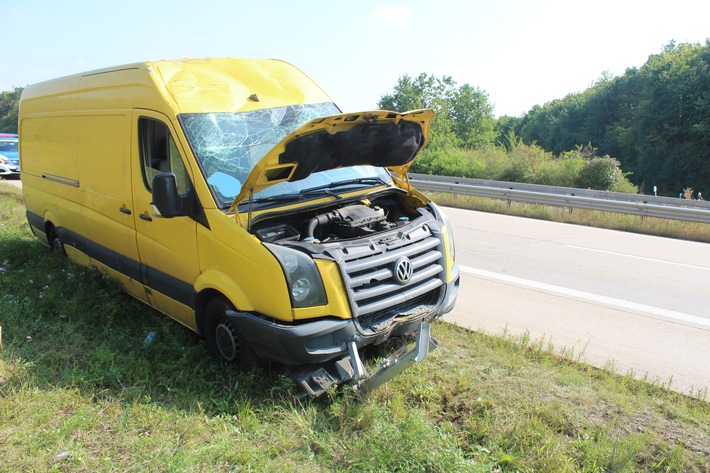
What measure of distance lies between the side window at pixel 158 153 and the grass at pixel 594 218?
10781mm

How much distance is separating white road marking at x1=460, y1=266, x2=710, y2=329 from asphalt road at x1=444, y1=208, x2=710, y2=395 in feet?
0.04

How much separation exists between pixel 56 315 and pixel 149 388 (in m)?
2.00

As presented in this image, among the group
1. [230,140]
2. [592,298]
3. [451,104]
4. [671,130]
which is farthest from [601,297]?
[451,104]

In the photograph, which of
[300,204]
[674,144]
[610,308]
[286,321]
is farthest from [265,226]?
[674,144]

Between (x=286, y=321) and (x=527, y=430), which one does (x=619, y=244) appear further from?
(x=286, y=321)

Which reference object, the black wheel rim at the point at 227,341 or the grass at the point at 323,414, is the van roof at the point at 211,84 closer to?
the black wheel rim at the point at 227,341

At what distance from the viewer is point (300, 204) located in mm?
4727

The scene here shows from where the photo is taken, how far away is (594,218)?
1349 cm

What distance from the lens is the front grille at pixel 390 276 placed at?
161 inches

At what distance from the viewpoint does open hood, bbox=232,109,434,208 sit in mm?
4109

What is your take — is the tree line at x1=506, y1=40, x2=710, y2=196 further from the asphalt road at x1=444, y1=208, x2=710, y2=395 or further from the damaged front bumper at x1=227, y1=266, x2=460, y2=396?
the damaged front bumper at x1=227, y1=266, x2=460, y2=396

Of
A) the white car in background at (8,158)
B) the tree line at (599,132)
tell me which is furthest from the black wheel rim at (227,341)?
the tree line at (599,132)

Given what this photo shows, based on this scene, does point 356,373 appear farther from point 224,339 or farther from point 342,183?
point 342,183

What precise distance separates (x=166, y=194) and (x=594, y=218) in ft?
38.5
